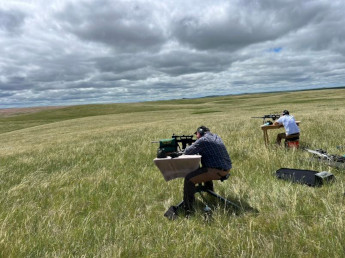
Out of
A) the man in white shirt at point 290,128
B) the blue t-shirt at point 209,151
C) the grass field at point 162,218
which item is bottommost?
the grass field at point 162,218

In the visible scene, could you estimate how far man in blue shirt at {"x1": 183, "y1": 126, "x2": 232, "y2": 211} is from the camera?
4453 mm

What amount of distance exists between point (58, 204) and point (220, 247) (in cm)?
377

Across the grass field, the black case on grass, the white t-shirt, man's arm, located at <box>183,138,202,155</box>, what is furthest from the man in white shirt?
man's arm, located at <box>183,138,202,155</box>

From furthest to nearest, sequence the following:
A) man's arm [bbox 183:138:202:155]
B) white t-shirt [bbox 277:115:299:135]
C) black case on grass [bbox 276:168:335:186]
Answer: white t-shirt [bbox 277:115:299:135], black case on grass [bbox 276:168:335:186], man's arm [bbox 183:138:202:155]

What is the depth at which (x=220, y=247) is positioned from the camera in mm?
3207

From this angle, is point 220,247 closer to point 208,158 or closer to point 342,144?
point 208,158

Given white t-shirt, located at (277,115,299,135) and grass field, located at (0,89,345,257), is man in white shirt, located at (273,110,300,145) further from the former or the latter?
grass field, located at (0,89,345,257)

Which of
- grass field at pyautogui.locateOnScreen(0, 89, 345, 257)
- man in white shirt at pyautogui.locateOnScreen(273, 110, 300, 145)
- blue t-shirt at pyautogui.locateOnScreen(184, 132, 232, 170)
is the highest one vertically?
blue t-shirt at pyautogui.locateOnScreen(184, 132, 232, 170)

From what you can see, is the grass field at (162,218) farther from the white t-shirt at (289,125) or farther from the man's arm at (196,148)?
the white t-shirt at (289,125)

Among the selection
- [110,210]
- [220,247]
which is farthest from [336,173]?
[110,210]

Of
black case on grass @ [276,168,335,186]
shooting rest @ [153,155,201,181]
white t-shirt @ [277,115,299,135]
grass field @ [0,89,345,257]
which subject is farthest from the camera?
white t-shirt @ [277,115,299,135]

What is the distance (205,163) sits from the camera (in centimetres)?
455

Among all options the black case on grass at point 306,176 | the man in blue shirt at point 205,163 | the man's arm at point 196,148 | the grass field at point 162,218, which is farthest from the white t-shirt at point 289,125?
the man's arm at point 196,148

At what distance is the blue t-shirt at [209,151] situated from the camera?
4449mm
